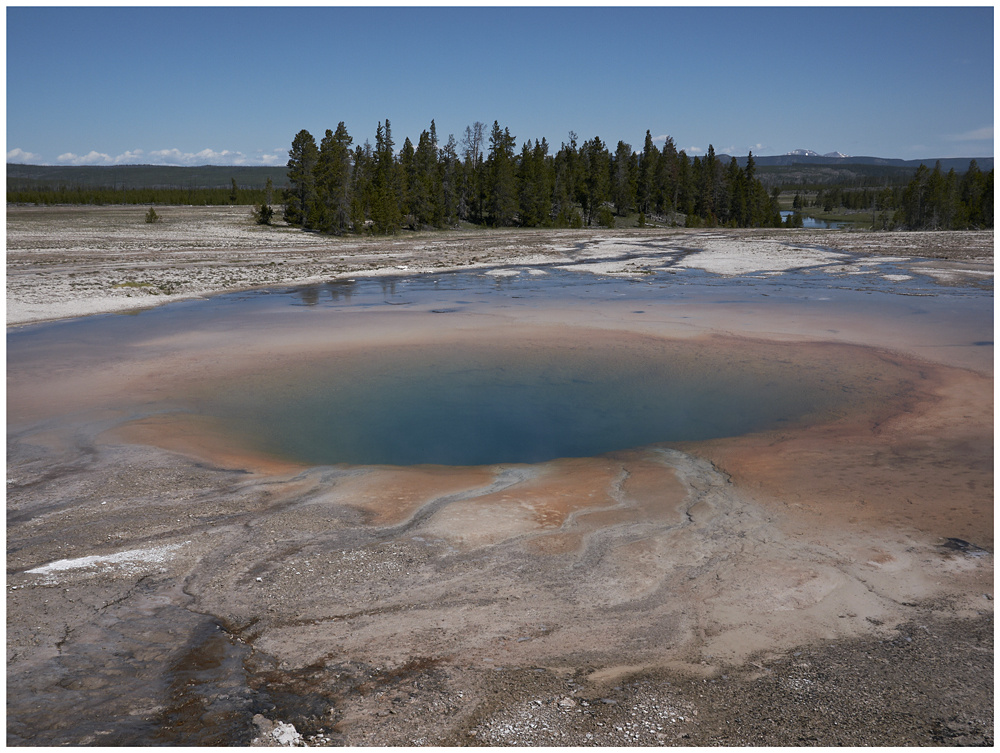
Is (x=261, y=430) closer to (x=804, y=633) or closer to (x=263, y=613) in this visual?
(x=263, y=613)

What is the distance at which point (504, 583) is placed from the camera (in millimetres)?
4793

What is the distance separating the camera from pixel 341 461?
24.5 ft

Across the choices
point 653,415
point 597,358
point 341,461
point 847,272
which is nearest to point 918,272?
point 847,272

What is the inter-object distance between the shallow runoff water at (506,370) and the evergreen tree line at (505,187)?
31.6 metres

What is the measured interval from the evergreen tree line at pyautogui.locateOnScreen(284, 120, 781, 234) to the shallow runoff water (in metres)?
31.6

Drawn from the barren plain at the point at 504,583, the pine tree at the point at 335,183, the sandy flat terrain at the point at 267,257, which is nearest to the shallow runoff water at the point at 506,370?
the barren plain at the point at 504,583

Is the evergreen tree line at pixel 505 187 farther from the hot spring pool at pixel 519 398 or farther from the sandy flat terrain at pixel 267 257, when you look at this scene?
the hot spring pool at pixel 519 398

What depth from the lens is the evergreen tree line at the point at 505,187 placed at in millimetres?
49969

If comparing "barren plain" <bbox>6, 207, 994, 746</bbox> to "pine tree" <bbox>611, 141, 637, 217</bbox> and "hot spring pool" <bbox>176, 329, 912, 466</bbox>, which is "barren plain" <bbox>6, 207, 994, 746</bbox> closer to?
"hot spring pool" <bbox>176, 329, 912, 466</bbox>

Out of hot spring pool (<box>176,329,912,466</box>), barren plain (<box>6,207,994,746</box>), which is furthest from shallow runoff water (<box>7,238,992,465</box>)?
barren plain (<box>6,207,994,746</box>)

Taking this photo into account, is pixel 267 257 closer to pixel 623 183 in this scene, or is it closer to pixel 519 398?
pixel 519 398

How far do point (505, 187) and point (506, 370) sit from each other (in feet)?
178

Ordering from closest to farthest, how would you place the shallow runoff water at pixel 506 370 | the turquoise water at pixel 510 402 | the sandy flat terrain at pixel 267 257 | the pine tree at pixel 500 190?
the turquoise water at pixel 510 402
the shallow runoff water at pixel 506 370
the sandy flat terrain at pixel 267 257
the pine tree at pixel 500 190

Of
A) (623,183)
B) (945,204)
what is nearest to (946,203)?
(945,204)
